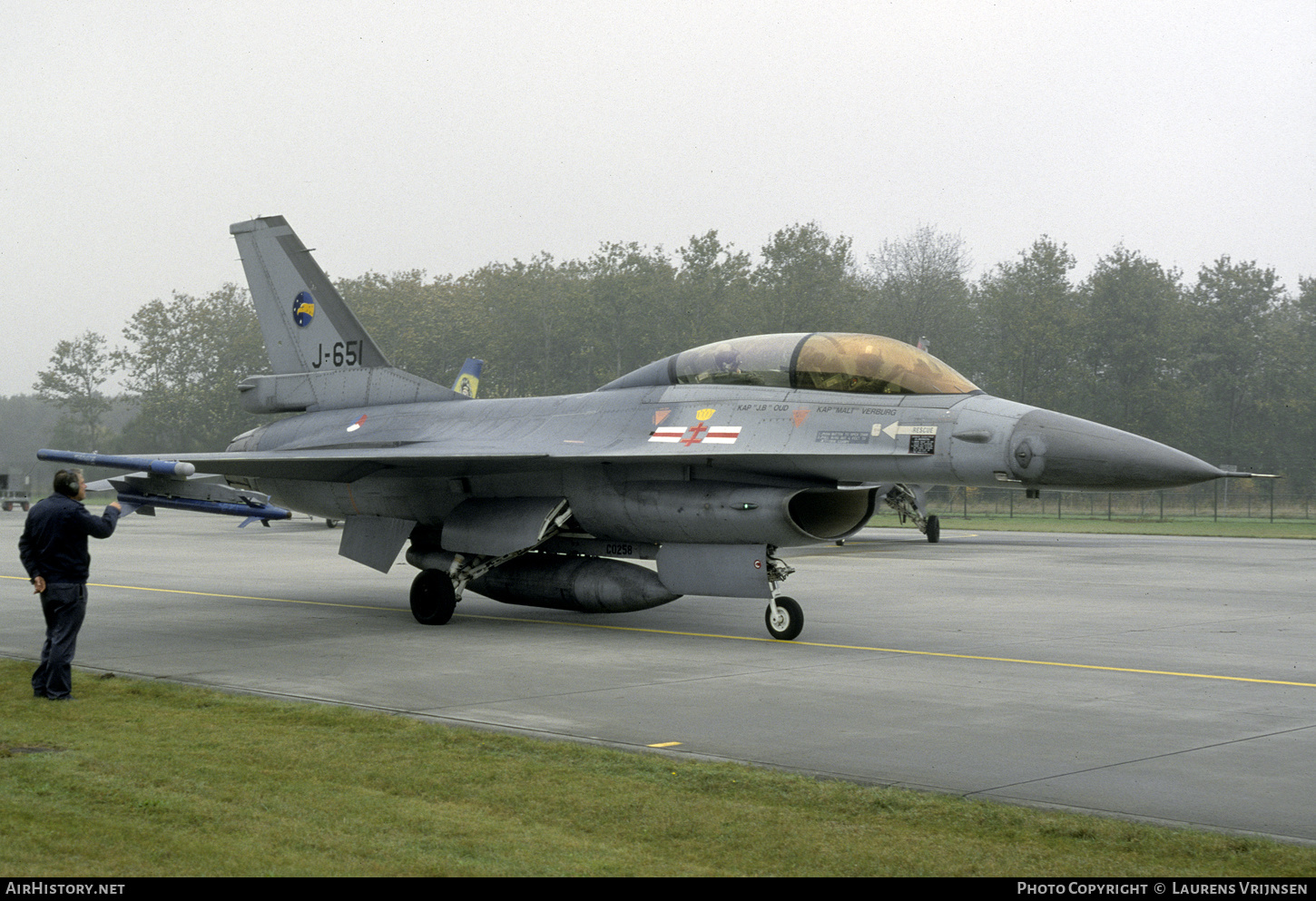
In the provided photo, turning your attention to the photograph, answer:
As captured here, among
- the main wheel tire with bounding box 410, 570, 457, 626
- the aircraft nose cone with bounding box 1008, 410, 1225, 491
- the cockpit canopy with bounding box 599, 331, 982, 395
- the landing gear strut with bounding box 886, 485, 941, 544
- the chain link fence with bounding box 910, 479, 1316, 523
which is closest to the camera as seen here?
the aircraft nose cone with bounding box 1008, 410, 1225, 491

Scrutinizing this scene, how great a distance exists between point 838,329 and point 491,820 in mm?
61574

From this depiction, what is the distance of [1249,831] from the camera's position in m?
4.69

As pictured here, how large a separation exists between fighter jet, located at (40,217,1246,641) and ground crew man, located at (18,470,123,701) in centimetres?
264

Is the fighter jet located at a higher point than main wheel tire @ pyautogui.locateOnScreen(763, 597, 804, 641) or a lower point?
higher

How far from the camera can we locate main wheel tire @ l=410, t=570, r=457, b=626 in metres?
12.2

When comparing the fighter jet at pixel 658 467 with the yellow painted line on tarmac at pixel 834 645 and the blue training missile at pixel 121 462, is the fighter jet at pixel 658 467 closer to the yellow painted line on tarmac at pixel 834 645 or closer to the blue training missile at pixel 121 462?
the blue training missile at pixel 121 462

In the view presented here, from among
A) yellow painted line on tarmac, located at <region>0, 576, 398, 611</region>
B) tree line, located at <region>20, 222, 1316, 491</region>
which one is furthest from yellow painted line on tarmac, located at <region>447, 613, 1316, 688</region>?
tree line, located at <region>20, 222, 1316, 491</region>

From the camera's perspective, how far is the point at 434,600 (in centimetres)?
1220

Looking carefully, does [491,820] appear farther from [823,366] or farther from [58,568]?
[823,366]

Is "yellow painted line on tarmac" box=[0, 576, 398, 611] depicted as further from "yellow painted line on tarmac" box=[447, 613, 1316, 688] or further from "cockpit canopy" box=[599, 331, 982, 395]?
"cockpit canopy" box=[599, 331, 982, 395]

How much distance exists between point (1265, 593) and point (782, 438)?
347 inches

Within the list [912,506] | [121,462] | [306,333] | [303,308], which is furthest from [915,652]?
[912,506]

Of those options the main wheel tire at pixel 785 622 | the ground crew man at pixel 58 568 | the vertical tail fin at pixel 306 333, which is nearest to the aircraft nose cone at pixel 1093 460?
the main wheel tire at pixel 785 622

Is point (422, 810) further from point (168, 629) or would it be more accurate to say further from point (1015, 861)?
point (168, 629)
